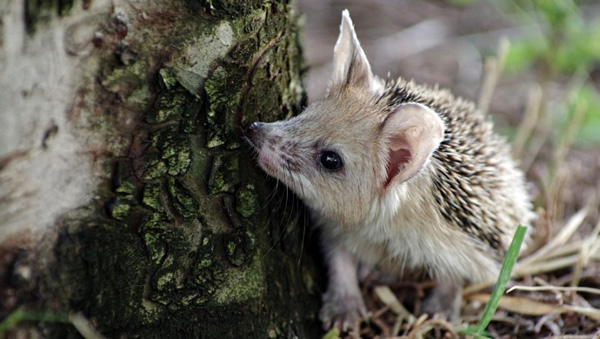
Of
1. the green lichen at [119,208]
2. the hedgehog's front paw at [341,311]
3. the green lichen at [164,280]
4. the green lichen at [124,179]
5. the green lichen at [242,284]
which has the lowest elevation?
the hedgehog's front paw at [341,311]

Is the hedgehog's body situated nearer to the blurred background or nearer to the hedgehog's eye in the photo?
the hedgehog's eye

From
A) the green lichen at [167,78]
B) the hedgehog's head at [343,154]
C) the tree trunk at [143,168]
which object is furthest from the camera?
the hedgehog's head at [343,154]

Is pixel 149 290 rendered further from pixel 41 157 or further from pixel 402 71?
pixel 402 71

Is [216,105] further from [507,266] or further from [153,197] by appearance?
[507,266]

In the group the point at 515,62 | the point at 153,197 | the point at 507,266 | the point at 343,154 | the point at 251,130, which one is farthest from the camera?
the point at 515,62

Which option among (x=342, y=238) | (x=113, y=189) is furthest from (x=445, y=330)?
(x=113, y=189)

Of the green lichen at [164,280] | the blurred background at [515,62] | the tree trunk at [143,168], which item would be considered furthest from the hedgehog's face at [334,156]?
the blurred background at [515,62]

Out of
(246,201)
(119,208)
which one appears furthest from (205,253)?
(119,208)

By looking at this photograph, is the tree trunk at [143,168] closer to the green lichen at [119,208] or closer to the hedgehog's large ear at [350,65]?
the green lichen at [119,208]
